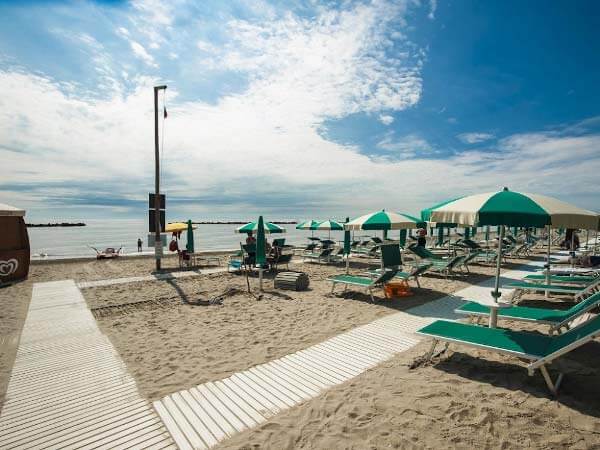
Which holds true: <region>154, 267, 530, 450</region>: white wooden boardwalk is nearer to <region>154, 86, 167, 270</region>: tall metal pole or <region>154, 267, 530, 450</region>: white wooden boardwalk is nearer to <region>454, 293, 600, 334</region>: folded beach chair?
<region>454, 293, 600, 334</region>: folded beach chair

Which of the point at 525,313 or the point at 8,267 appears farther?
the point at 525,313

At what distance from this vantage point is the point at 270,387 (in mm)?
3689

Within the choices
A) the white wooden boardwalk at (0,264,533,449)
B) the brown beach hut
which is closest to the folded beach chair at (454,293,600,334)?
the white wooden boardwalk at (0,264,533,449)

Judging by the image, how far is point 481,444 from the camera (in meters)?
2.65

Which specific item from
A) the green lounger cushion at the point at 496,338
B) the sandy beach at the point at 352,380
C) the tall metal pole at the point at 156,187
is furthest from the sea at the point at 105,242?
the green lounger cushion at the point at 496,338

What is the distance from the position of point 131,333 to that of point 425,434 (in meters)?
5.18

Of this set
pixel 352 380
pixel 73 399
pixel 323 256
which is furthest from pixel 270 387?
pixel 323 256

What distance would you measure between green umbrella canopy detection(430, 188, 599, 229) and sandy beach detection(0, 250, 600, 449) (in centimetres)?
189

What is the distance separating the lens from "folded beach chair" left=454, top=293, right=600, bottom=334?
422cm

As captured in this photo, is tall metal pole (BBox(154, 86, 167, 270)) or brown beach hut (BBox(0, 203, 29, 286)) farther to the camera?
tall metal pole (BBox(154, 86, 167, 270))

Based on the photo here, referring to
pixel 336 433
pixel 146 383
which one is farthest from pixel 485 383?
pixel 146 383

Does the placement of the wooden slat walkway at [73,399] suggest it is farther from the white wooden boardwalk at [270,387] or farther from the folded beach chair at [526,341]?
the folded beach chair at [526,341]

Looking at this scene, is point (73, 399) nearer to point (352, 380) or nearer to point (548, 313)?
point (352, 380)

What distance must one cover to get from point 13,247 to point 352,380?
203 inches
